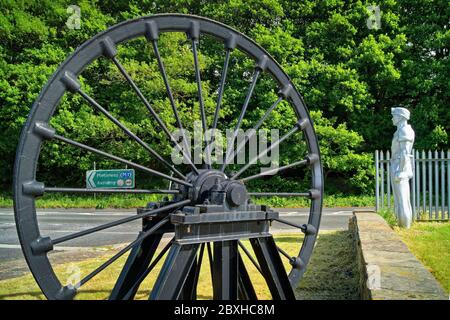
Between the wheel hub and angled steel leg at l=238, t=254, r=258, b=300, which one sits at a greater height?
the wheel hub

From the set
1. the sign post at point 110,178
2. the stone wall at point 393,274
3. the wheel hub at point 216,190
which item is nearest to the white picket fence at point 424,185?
the stone wall at point 393,274

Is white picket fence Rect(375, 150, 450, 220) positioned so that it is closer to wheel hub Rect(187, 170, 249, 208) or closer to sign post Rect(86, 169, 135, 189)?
wheel hub Rect(187, 170, 249, 208)

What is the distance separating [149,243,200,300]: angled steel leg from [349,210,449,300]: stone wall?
122 cm

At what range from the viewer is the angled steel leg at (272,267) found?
10.1ft

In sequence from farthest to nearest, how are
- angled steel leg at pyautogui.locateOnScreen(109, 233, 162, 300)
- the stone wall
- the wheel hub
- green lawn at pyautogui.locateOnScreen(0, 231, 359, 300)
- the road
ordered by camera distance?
the road < green lawn at pyautogui.locateOnScreen(0, 231, 359, 300) < angled steel leg at pyautogui.locateOnScreen(109, 233, 162, 300) < the wheel hub < the stone wall

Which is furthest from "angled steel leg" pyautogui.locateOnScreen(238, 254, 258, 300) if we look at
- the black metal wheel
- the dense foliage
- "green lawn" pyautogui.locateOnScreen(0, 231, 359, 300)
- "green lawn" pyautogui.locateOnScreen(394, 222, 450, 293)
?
the dense foliage

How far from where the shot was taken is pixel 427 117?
17.8 meters

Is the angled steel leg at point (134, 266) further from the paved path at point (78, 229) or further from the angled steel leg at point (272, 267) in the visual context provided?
the paved path at point (78, 229)

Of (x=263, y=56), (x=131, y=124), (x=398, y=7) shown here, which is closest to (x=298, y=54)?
(x=398, y=7)

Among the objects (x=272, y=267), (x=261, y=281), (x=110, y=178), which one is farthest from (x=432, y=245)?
(x=110, y=178)

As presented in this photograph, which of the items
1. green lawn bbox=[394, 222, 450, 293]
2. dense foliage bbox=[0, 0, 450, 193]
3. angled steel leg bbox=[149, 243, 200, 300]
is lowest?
green lawn bbox=[394, 222, 450, 293]

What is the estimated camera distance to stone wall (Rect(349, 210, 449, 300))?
2.75 m

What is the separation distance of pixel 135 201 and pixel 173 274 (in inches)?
567

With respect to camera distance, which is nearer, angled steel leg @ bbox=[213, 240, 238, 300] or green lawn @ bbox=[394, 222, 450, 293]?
angled steel leg @ bbox=[213, 240, 238, 300]
